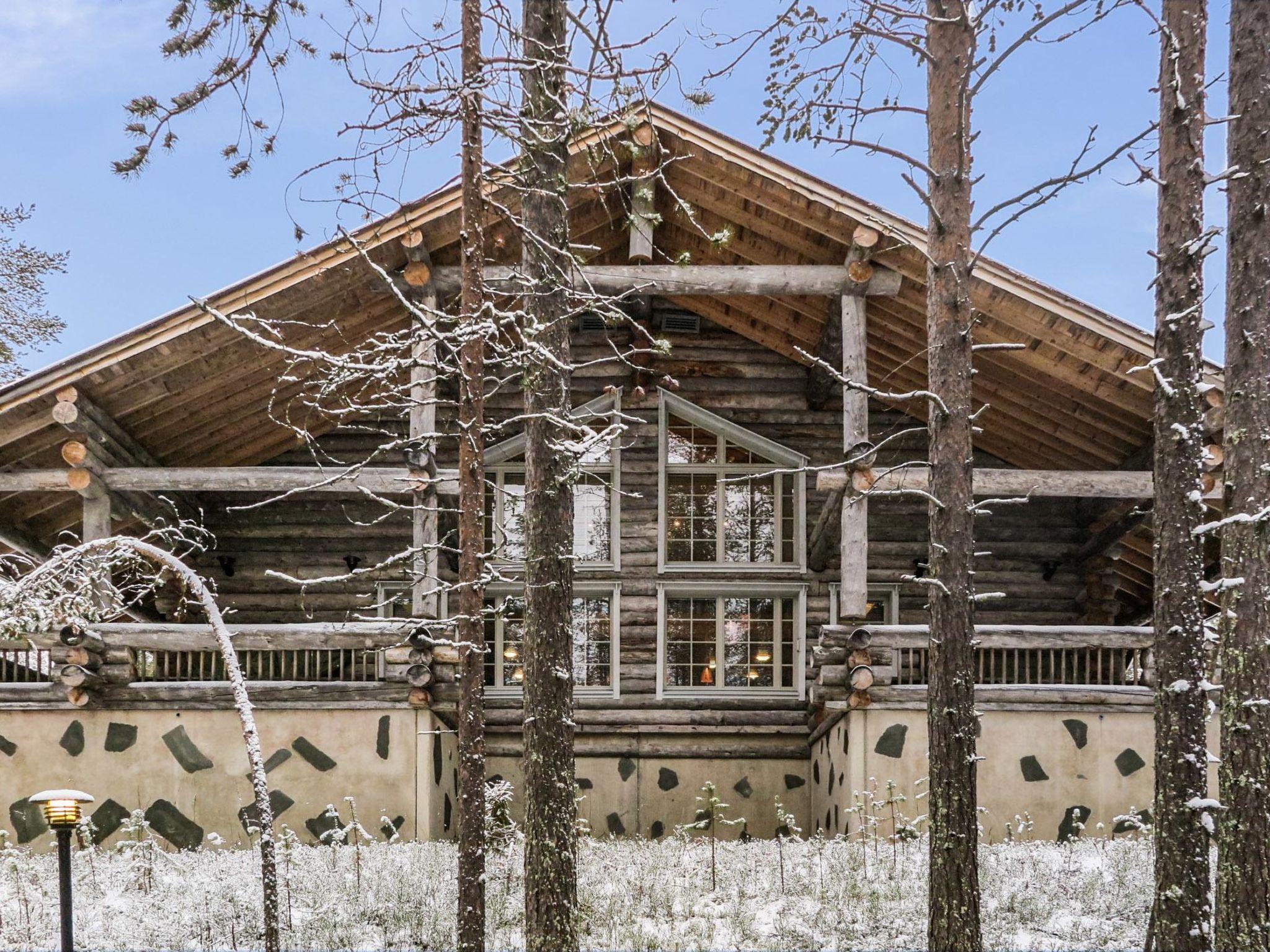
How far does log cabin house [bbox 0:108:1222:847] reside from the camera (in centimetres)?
1303

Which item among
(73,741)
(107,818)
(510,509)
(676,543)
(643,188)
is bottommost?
(107,818)

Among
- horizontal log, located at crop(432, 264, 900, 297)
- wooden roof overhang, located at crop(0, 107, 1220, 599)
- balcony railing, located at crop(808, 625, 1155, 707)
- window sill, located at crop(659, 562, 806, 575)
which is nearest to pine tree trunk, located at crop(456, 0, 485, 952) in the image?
wooden roof overhang, located at crop(0, 107, 1220, 599)

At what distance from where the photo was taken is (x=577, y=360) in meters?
16.6

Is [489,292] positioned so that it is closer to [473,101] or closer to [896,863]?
[473,101]

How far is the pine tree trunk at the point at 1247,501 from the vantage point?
7.30m

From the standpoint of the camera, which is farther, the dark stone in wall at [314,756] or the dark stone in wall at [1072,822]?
the dark stone in wall at [314,756]

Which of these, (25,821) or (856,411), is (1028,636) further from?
(25,821)

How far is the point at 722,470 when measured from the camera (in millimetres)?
16547

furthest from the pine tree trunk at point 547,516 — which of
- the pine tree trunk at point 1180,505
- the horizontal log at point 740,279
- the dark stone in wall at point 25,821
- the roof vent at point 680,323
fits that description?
the roof vent at point 680,323

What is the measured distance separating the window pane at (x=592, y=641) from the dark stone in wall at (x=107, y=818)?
226 inches

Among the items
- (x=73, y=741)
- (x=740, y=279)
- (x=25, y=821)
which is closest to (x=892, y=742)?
(x=740, y=279)

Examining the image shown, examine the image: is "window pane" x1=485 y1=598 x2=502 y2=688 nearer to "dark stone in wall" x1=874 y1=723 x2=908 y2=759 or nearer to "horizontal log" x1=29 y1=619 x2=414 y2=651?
"horizontal log" x1=29 y1=619 x2=414 y2=651

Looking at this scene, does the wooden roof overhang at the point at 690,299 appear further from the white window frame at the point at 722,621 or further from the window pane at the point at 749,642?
the window pane at the point at 749,642

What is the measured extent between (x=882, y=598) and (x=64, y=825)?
1148 centimetres
